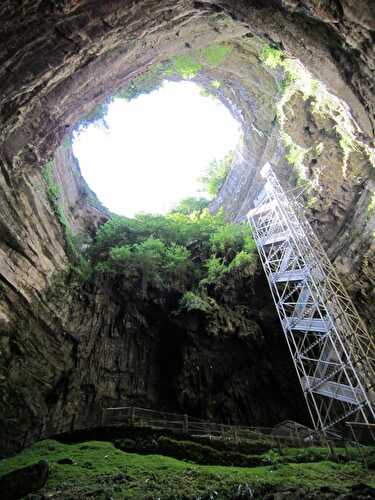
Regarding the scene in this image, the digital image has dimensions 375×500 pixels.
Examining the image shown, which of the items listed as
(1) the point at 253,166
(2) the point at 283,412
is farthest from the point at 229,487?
(1) the point at 253,166

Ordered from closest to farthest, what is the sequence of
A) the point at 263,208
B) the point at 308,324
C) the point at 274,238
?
the point at 308,324
the point at 274,238
the point at 263,208

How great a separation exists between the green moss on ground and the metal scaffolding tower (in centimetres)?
348

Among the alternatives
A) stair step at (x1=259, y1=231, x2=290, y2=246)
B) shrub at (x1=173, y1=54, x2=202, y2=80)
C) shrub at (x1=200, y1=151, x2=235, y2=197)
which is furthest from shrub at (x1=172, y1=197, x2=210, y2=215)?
shrub at (x1=173, y1=54, x2=202, y2=80)

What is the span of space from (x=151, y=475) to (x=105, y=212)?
1578 centimetres

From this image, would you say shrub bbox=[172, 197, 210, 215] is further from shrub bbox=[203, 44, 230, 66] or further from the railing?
the railing

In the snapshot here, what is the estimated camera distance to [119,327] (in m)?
15.5

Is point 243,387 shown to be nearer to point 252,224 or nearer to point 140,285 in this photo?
point 140,285

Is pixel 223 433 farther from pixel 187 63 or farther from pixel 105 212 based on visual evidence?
pixel 105 212

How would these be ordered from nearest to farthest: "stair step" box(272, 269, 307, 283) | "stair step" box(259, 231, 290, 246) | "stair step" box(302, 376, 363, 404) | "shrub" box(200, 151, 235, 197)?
"stair step" box(302, 376, 363, 404) → "stair step" box(272, 269, 307, 283) → "stair step" box(259, 231, 290, 246) → "shrub" box(200, 151, 235, 197)

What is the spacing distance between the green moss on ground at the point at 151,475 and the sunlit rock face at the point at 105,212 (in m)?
3.37

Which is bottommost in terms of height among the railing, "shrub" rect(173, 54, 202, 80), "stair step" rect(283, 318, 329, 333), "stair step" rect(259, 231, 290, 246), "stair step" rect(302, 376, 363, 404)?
the railing

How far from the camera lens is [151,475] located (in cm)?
657

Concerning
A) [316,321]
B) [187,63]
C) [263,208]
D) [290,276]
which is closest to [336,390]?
[316,321]

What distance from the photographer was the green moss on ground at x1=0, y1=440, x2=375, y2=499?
5.88 metres
